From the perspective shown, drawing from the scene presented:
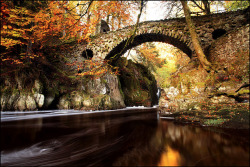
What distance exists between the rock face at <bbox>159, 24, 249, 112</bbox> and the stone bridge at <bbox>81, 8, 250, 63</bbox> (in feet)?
Result: 5.34

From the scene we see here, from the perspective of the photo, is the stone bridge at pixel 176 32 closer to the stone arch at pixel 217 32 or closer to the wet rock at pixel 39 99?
the stone arch at pixel 217 32

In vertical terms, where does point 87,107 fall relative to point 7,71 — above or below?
below

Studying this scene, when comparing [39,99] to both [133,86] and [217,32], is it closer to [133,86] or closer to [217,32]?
[133,86]

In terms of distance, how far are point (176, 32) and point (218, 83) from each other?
4.43 metres

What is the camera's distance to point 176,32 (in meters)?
7.30

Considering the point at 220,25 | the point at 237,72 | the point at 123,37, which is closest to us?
the point at 237,72

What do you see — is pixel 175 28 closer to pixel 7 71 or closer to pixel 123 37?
pixel 123 37

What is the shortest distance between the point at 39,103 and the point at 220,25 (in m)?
10.3

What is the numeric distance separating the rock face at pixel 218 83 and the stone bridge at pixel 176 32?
1.63m

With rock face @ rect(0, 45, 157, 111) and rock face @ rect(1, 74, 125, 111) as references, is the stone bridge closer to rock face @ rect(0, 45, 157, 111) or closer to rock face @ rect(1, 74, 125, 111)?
rock face @ rect(0, 45, 157, 111)

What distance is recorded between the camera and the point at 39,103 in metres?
6.11

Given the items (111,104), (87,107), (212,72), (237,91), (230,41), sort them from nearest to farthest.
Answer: (237,91) → (212,72) → (230,41) → (87,107) → (111,104)

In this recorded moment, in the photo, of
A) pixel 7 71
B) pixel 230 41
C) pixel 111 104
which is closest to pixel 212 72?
pixel 230 41

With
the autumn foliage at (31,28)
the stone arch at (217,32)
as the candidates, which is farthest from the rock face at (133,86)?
the stone arch at (217,32)
